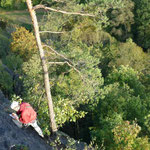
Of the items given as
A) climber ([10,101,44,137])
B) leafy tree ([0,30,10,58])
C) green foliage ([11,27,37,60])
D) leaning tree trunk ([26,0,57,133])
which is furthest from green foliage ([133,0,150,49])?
climber ([10,101,44,137])

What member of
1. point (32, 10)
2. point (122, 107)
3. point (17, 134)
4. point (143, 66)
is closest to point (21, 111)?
point (17, 134)

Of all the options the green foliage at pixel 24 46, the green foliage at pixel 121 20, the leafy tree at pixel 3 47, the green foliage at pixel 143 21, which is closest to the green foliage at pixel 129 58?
the green foliage at pixel 24 46

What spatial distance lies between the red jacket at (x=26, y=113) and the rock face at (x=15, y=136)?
2.59ft

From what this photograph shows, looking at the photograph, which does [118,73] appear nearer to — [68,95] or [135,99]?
[135,99]

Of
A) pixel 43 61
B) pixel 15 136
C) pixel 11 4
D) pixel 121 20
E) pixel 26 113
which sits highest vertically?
pixel 43 61

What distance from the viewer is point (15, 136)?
7789 millimetres

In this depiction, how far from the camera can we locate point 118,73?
19.4m

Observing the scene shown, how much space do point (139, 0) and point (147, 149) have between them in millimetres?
33407

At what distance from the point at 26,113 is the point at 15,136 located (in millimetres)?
1134

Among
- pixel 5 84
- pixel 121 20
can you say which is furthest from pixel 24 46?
pixel 121 20

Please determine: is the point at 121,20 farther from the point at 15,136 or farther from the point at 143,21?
the point at 15,136

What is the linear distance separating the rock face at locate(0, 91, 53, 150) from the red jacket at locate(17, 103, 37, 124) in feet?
2.59

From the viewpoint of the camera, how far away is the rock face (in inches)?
286

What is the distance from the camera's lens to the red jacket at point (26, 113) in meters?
7.35
